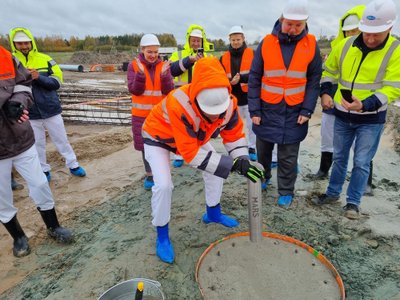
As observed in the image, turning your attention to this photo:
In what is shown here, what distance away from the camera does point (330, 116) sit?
3.73 m

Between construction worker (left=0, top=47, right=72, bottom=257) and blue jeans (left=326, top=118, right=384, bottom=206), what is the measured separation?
9.84 feet

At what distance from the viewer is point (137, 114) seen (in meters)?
3.73

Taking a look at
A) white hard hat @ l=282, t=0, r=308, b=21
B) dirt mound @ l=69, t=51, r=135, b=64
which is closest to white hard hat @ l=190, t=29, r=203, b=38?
white hard hat @ l=282, t=0, r=308, b=21

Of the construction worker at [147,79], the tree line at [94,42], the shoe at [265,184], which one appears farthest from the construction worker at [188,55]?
the tree line at [94,42]

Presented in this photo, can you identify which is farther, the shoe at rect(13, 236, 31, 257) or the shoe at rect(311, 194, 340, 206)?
the shoe at rect(311, 194, 340, 206)

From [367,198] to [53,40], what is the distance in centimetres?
4507

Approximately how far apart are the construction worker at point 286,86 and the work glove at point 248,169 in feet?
3.59

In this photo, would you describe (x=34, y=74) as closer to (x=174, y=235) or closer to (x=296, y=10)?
(x=174, y=235)

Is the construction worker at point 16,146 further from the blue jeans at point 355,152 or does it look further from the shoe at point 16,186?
the blue jeans at point 355,152

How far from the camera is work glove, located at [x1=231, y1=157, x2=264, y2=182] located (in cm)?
215

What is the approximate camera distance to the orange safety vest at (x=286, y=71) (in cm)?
289

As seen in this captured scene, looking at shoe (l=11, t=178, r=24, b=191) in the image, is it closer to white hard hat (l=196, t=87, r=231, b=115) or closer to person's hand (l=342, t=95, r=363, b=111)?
white hard hat (l=196, t=87, r=231, b=115)

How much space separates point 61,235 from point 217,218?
1616 millimetres

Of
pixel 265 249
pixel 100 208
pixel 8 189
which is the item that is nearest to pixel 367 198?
pixel 265 249
